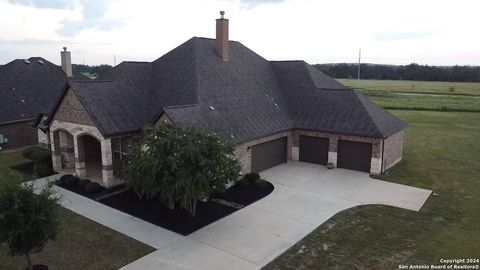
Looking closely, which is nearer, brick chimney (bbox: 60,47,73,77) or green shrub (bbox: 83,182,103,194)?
green shrub (bbox: 83,182,103,194)

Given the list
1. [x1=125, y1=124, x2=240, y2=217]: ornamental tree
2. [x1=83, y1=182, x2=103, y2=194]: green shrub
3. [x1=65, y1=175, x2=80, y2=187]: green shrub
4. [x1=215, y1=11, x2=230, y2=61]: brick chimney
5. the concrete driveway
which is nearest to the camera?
the concrete driveway

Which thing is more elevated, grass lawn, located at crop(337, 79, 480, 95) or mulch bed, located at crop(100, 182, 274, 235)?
grass lawn, located at crop(337, 79, 480, 95)

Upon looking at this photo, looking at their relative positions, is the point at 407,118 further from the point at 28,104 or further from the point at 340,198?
the point at 28,104

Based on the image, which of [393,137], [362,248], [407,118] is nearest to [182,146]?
[362,248]

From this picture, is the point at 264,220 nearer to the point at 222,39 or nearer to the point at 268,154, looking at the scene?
the point at 268,154

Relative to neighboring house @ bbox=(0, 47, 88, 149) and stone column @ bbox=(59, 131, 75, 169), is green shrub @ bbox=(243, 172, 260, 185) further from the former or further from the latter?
neighboring house @ bbox=(0, 47, 88, 149)

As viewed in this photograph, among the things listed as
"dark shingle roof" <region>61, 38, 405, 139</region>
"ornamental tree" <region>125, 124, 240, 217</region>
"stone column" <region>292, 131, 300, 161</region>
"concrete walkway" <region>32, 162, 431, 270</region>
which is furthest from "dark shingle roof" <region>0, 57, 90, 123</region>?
"stone column" <region>292, 131, 300, 161</region>

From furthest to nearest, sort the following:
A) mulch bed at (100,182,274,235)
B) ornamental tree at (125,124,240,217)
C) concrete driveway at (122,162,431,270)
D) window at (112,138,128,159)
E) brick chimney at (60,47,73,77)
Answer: brick chimney at (60,47,73,77), window at (112,138,128,159), mulch bed at (100,182,274,235), ornamental tree at (125,124,240,217), concrete driveway at (122,162,431,270)
